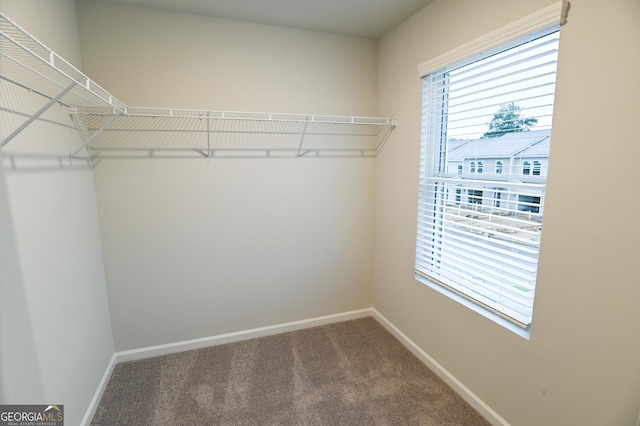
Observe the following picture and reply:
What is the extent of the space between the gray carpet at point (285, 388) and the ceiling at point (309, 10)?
2.43 metres

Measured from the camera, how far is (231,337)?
243 centimetres

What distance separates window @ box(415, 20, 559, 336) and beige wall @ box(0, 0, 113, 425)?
2104 millimetres

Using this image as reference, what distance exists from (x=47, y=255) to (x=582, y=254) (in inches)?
90.9

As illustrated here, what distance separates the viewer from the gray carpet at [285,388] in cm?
171

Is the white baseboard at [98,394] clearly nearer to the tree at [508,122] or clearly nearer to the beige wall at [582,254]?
the beige wall at [582,254]

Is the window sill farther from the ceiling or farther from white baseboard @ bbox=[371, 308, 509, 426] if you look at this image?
the ceiling

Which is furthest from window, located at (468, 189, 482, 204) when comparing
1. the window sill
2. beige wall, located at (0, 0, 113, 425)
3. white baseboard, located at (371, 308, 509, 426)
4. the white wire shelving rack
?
beige wall, located at (0, 0, 113, 425)

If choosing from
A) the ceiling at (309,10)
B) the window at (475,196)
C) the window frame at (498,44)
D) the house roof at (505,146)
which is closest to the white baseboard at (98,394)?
the window frame at (498,44)

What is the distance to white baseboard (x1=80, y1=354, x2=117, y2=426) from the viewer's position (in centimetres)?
164

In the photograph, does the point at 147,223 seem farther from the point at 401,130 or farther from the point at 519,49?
the point at 519,49

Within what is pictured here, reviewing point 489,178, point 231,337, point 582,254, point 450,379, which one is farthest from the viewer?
point 231,337

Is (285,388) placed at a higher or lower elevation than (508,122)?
lower

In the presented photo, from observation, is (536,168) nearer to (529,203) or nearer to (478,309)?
(529,203)

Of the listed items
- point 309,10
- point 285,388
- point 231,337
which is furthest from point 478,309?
point 309,10
